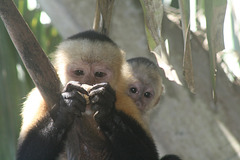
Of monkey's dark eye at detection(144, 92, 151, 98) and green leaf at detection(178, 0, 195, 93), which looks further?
monkey's dark eye at detection(144, 92, 151, 98)

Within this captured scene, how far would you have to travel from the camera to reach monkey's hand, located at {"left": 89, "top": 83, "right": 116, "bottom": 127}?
1889 millimetres

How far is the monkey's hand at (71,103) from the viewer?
1.85 meters

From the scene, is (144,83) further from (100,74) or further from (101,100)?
(101,100)

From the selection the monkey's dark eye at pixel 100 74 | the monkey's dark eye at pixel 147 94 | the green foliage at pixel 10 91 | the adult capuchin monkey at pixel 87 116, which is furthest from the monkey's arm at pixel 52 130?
the monkey's dark eye at pixel 147 94

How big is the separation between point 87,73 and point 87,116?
0.39m

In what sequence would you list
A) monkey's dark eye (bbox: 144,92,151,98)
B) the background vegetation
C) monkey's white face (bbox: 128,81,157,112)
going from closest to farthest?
the background vegetation → monkey's white face (bbox: 128,81,157,112) → monkey's dark eye (bbox: 144,92,151,98)

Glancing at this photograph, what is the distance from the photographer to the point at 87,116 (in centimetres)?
203

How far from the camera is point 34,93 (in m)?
2.34

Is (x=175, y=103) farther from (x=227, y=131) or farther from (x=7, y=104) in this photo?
(x=7, y=104)

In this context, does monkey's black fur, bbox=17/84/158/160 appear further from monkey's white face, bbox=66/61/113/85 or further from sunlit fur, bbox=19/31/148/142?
monkey's white face, bbox=66/61/113/85

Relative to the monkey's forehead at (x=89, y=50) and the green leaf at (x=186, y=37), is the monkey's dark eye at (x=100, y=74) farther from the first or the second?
the green leaf at (x=186, y=37)

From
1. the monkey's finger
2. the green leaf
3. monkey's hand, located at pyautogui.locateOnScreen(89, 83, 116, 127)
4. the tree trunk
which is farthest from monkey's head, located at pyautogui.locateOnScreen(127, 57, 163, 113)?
the green leaf

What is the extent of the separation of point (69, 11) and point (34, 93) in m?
1.07

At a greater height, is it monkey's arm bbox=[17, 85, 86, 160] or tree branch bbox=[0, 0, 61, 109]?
tree branch bbox=[0, 0, 61, 109]
